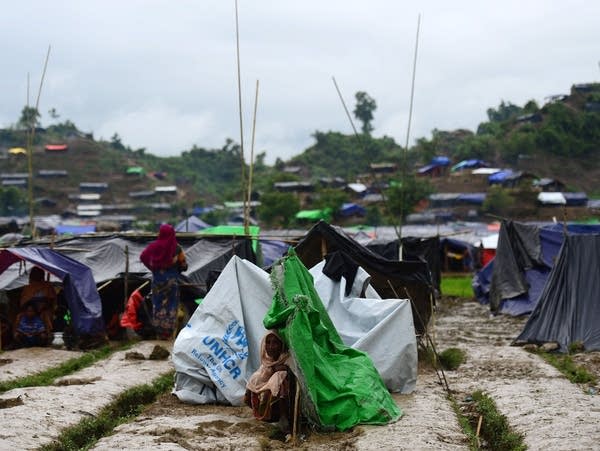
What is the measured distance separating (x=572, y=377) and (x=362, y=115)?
93.7 meters

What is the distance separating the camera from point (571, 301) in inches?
549

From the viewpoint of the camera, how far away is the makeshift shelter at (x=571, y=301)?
44.6 ft

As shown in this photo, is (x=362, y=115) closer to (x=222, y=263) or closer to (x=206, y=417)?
(x=222, y=263)

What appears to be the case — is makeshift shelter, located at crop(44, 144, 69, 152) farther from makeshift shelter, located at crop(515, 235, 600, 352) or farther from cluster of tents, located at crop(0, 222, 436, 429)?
makeshift shelter, located at crop(515, 235, 600, 352)

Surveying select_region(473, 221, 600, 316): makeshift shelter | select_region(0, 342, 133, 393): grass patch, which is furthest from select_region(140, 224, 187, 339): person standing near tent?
select_region(473, 221, 600, 316): makeshift shelter

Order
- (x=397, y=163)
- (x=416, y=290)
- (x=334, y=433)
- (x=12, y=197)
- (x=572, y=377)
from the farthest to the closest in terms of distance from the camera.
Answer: (x=397, y=163), (x=12, y=197), (x=416, y=290), (x=572, y=377), (x=334, y=433)

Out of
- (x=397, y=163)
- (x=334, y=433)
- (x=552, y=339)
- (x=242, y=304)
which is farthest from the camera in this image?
(x=397, y=163)

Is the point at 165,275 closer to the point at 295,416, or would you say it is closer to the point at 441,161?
the point at 295,416

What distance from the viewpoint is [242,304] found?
934 cm

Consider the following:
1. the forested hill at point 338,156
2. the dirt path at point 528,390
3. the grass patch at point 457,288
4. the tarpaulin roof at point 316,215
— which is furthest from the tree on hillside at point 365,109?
the dirt path at point 528,390

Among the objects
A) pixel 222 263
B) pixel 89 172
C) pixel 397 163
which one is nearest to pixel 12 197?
pixel 89 172

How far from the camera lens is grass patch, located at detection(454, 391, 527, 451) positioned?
7.48 metres

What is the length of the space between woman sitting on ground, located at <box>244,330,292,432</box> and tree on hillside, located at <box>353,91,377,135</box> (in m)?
95.3

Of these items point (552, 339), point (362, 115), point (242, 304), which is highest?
point (362, 115)
